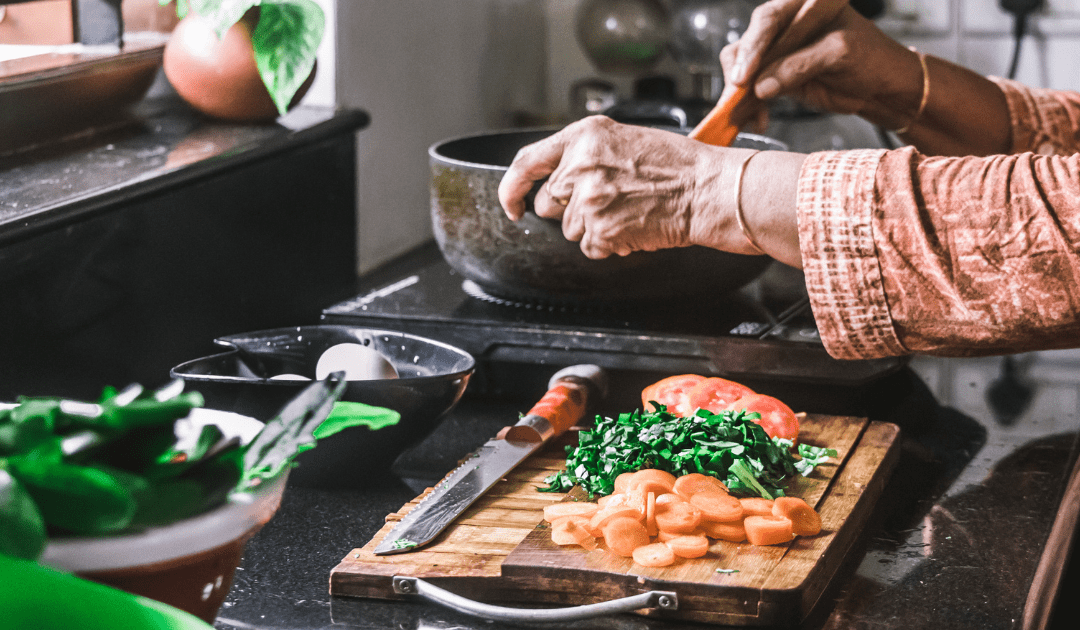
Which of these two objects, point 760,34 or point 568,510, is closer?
point 568,510

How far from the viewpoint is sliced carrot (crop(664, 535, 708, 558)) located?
651 mm

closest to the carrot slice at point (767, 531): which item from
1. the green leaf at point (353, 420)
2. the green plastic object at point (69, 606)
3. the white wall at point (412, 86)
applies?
the green leaf at point (353, 420)

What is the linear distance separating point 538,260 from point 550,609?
1.38ft

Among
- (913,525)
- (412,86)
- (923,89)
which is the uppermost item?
(923,89)

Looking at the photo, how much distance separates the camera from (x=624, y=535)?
659 mm

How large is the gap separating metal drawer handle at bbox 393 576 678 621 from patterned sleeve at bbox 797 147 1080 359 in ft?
0.90

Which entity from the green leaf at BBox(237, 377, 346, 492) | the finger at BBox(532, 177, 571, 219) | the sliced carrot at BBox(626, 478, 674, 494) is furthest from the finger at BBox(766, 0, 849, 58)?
the green leaf at BBox(237, 377, 346, 492)

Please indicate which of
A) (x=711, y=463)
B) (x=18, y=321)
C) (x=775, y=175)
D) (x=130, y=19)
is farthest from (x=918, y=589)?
(x=130, y=19)

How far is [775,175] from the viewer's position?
0.79 m

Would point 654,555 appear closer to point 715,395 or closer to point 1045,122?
point 715,395

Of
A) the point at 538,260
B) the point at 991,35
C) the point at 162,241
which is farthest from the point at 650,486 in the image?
the point at 991,35

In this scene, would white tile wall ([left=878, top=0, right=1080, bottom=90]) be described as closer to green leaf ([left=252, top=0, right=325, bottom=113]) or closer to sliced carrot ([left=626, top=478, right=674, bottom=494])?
green leaf ([left=252, top=0, right=325, bottom=113])

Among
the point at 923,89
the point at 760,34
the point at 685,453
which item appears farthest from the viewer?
the point at 923,89

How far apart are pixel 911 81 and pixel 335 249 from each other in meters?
0.68
